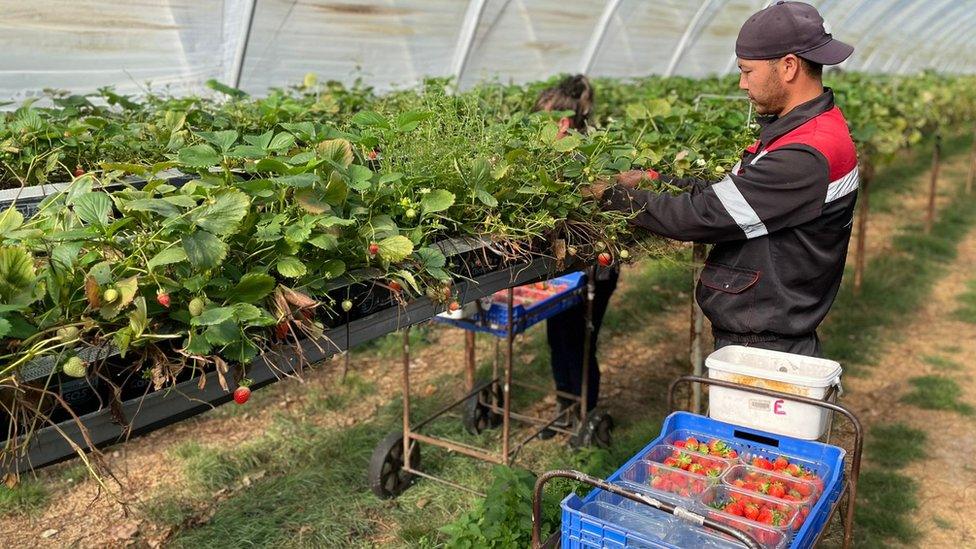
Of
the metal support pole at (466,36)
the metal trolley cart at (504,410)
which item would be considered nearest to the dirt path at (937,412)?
the metal trolley cart at (504,410)

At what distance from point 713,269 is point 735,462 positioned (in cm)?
65

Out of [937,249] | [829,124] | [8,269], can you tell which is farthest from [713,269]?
[937,249]

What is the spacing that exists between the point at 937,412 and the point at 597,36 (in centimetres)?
506

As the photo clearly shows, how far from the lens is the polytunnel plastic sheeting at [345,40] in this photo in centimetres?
424

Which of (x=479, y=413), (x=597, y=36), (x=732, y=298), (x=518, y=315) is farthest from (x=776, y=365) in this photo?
(x=597, y=36)

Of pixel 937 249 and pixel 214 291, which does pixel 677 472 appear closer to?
pixel 214 291

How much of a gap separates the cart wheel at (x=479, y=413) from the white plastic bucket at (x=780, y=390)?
2053mm

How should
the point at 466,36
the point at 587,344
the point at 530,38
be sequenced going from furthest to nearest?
the point at 530,38
the point at 466,36
the point at 587,344

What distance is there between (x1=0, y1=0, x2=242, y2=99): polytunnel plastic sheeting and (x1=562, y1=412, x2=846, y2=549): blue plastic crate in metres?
3.17

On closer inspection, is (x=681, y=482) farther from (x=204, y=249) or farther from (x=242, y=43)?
(x=242, y=43)

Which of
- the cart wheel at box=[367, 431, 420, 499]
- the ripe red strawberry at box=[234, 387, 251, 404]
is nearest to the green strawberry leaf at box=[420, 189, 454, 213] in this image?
the ripe red strawberry at box=[234, 387, 251, 404]

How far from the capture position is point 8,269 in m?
1.35

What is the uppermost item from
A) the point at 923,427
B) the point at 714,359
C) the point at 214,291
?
the point at 214,291

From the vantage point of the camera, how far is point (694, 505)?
6.12 ft
